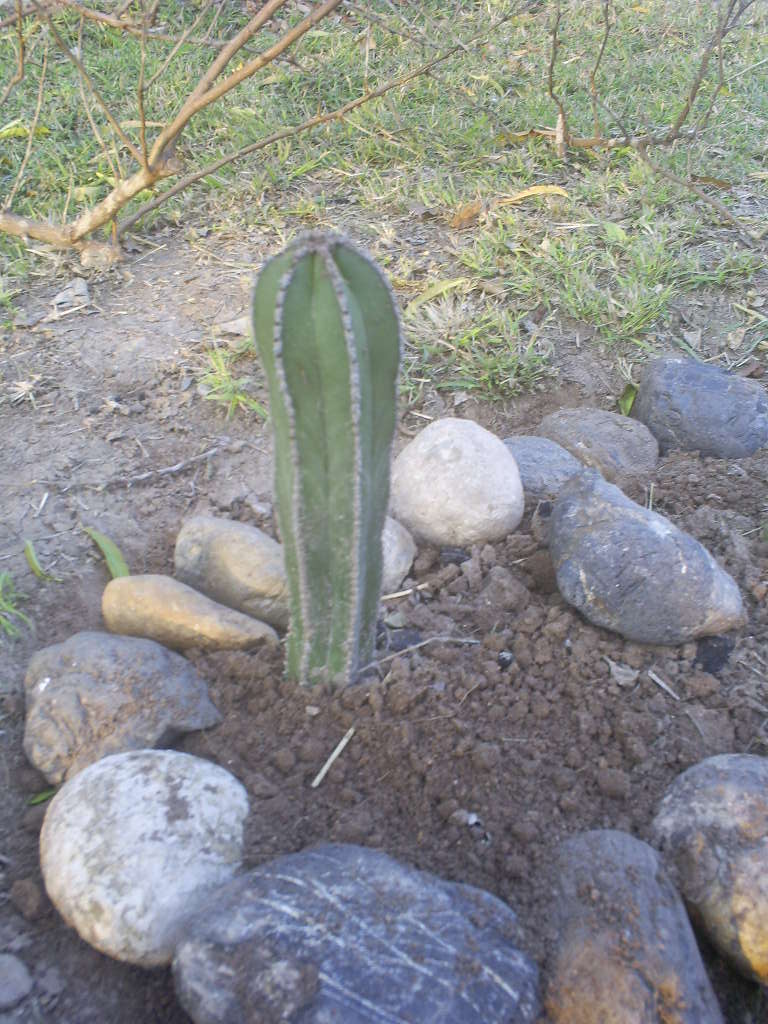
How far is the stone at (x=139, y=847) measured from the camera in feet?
4.72

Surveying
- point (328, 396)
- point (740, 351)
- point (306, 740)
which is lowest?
point (740, 351)

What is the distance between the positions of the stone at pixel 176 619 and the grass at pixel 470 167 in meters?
0.91

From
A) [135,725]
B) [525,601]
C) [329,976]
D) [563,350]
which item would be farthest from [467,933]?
[563,350]

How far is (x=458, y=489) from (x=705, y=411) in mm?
879

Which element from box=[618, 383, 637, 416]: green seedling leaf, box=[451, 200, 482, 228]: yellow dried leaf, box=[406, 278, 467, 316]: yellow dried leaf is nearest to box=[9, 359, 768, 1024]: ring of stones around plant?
box=[618, 383, 637, 416]: green seedling leaf

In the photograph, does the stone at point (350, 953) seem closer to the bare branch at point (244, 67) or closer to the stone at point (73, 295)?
the stone at point (73, 295)

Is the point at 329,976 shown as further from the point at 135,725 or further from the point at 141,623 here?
the point at 141,623

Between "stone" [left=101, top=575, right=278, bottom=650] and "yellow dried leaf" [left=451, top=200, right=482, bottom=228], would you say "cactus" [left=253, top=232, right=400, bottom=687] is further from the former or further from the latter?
"yellow dried leaf" [left=451, top=200, right=482, bottom=228]

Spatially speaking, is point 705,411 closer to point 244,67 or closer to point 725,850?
point 725,850

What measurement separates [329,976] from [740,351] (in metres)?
2.51

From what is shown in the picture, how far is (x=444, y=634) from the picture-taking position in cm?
207

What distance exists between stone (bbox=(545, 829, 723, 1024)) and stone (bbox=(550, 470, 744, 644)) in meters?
0.59

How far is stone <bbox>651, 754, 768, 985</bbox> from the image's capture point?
144 centimetres

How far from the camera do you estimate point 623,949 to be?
53.6 inches
